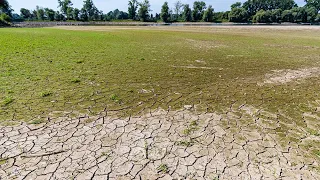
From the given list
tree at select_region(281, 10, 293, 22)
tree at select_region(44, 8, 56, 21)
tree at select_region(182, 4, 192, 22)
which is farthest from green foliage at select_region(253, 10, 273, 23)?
tree at select_region(44, 8, 56, 21)

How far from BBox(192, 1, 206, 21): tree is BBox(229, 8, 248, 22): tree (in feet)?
54.0

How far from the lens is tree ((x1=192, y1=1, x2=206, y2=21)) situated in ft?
335

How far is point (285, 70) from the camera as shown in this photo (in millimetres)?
9773

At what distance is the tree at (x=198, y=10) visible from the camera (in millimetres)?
102062

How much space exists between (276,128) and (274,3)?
151010 mm

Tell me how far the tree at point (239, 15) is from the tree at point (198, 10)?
16.5 m

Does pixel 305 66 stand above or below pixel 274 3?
below

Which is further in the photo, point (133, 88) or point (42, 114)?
point (133, 88)

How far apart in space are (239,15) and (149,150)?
4080 inches

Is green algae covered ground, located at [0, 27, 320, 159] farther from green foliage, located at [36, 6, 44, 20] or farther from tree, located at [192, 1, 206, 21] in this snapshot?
green foliage, located at [36, 6, 44, 20]

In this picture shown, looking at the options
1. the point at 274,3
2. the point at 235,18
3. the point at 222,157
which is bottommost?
the point at 222,157

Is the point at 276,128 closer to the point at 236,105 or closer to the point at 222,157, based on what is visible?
the point at 236,105

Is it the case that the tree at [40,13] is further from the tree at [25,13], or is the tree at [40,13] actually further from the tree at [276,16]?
the tree at [276,16]

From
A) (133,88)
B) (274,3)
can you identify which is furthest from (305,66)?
(274,3)
